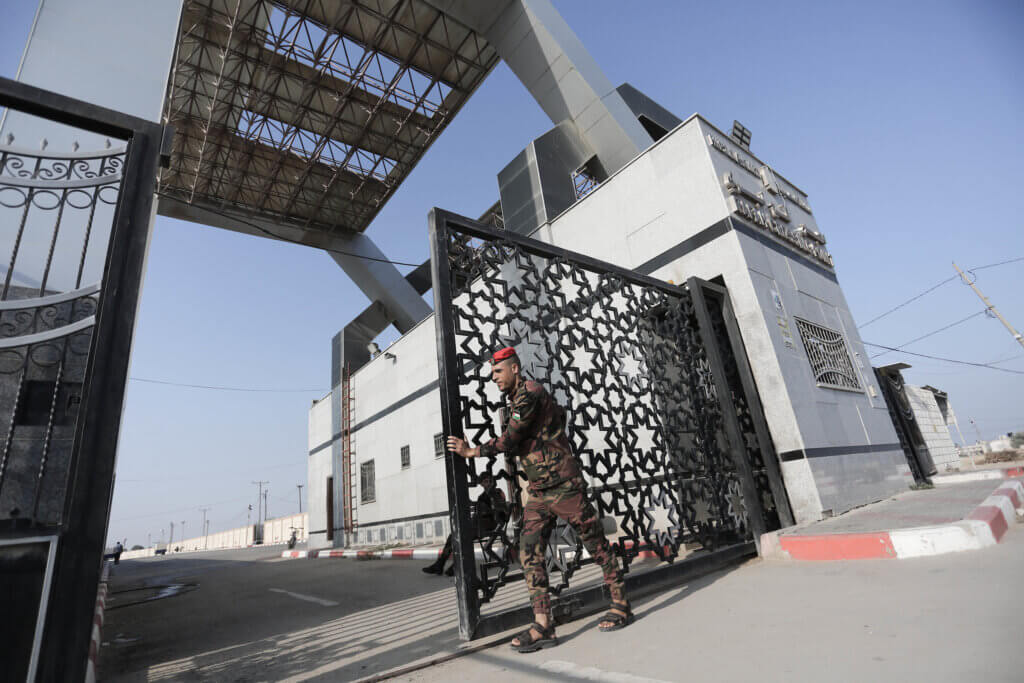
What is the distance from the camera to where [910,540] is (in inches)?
121

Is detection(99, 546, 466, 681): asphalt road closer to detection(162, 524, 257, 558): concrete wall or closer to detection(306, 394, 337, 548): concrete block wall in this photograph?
detection(306, 394, 337, 548): concrete block wall

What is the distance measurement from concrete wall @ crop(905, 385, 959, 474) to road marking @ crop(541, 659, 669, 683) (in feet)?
37.5

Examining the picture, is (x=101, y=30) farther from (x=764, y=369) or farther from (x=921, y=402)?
(x=921, y=402)

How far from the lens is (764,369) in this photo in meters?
4.95

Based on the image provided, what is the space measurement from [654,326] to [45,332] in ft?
14.3

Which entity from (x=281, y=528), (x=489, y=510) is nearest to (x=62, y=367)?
(x=489, y=510)

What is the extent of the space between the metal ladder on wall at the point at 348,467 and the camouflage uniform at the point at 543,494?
42.8 ft

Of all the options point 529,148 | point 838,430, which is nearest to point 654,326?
point 838,430

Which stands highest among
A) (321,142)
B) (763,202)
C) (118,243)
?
(321,142)

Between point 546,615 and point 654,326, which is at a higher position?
point 654,326

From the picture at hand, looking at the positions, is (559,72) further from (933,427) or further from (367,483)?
(933,427)

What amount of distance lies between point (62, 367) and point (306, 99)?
12724mm

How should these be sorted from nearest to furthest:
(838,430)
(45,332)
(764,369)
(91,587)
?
Result: (91,587) → (45,332) → (764,369) → (838,430)

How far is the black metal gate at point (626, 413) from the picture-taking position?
2791mm
